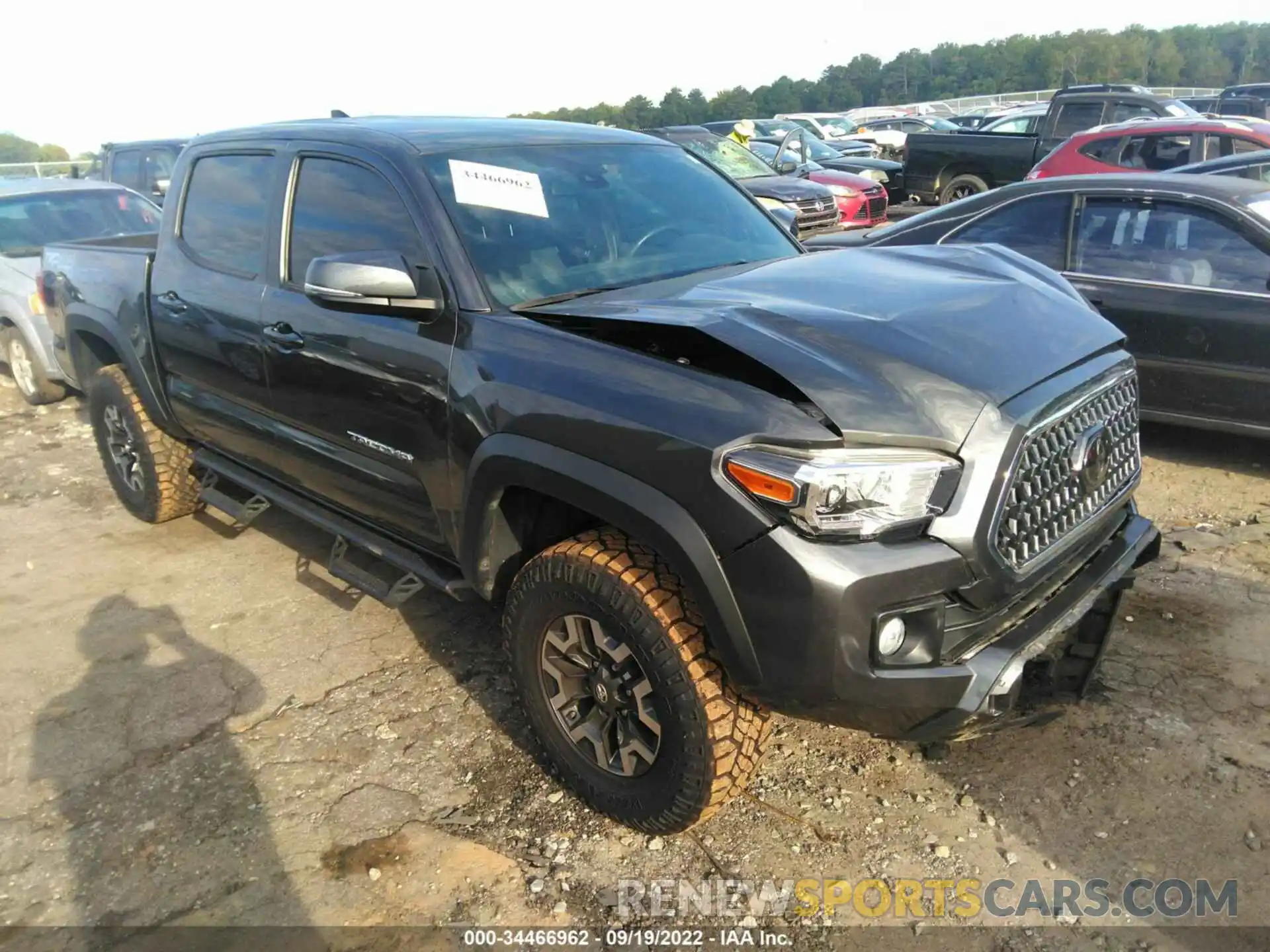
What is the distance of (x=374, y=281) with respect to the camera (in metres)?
2.90

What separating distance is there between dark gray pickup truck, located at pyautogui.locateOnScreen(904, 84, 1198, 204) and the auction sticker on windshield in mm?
12069

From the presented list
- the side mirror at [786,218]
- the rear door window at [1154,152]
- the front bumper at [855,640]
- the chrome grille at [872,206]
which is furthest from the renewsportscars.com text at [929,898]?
the chrome grille at [872,206]

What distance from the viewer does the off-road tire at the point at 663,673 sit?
8.14 feet

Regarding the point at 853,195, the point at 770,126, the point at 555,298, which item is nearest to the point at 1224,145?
the point at 853,195

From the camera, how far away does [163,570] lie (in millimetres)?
4910

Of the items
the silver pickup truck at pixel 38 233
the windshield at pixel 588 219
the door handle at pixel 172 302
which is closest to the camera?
the windshield at pixel 588 219

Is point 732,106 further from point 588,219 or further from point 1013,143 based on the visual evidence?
point 588,219

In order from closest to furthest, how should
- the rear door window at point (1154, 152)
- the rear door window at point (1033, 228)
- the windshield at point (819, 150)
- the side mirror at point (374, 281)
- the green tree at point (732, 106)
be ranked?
1. the side mirror at point (374, 281)
2. the rear door window at point (1033, 228)
3. the rear door window at point (1154, 152)
4. the windshield at point (819, 150)
5. the green tree at point (732, 106)

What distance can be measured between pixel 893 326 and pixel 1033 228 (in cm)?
368

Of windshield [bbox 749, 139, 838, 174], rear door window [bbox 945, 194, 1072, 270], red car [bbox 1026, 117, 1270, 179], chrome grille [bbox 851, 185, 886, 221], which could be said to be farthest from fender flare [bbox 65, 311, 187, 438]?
windshield [bbox 749, 139, 838, 174]

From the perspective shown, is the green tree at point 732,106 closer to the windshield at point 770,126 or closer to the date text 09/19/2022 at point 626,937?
the windshield at point 770,126

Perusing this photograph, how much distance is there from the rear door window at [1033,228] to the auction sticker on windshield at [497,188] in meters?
3.22

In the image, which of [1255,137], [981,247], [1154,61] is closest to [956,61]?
[1154,61]

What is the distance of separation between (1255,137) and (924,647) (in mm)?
10200
